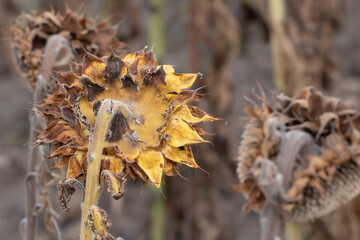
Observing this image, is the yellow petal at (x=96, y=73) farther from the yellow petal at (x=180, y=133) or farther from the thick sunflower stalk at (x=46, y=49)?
the thick sunflower stalk at (x=46, y=49)

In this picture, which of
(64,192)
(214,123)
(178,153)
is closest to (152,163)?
(178,153)

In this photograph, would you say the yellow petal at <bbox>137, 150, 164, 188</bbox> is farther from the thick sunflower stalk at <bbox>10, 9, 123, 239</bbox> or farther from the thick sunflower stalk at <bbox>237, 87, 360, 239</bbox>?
the thick sunflower stalk at <bbox>237, 87, 360, 239</bbox>

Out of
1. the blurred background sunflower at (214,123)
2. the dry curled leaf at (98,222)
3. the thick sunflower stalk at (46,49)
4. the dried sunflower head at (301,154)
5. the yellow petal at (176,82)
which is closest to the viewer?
the dry curled leaf at (98,222)

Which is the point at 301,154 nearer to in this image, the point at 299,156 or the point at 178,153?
the point at 299,156

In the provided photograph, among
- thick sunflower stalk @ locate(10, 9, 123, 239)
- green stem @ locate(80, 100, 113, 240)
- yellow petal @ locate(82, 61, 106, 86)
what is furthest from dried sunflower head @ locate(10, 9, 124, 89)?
green stem @ locate(80, 100, 113, 240)

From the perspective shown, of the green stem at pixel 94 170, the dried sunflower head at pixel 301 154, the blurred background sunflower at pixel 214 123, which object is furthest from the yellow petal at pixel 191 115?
the blurred background sunflower at pixel 214 123

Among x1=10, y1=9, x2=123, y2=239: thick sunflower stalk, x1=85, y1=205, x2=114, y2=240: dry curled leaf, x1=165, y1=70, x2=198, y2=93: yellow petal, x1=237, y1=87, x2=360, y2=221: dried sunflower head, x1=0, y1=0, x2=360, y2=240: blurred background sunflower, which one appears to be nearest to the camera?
x1=85, y1=205, x2=114, y2=240: dry curled leaf

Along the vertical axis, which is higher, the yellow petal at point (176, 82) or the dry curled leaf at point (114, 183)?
the yellow petal at point (176, 82)
